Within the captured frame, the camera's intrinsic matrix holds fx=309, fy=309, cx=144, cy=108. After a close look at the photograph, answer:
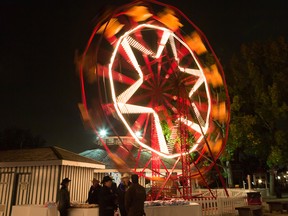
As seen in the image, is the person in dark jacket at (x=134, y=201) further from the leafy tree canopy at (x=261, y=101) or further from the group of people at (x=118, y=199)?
the leafy tree canopy at (x=261, y=101)

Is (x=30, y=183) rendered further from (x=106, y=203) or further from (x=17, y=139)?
(x=17, y=139)

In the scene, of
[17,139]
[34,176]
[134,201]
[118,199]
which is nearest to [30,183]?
[34,176]

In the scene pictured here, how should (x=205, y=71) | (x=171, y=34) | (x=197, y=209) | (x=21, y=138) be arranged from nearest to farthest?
(x=197, y=209) → (x=171, y=34) → (x=205, y=71) → (x=21, y=138)

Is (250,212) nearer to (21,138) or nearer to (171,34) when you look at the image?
(171,34)

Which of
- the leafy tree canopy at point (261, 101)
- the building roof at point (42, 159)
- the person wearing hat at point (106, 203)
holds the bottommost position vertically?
the person wearing hat at point (106, 203)

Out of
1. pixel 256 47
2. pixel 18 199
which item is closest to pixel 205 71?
pixel 18 199

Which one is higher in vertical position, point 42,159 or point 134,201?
point 42,159

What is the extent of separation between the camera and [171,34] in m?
14.2

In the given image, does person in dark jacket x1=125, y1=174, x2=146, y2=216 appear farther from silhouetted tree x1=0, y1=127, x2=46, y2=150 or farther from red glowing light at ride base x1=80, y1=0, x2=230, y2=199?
silhouetted tree x1=0, y1=127, x2=46, y2=150

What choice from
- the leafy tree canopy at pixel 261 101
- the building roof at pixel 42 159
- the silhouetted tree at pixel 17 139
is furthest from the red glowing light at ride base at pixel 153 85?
the silhouetted tree at pixel 17 139

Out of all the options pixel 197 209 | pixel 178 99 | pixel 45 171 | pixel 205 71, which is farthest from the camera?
pixel 205 71

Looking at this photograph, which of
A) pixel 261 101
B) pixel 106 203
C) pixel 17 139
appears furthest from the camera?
pixel 17 139

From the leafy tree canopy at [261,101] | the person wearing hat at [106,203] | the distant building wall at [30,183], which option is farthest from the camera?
the leafy tree canopy at [261,101]

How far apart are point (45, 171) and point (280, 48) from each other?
19.3 meters
